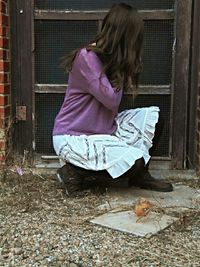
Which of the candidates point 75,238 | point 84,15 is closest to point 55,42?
point 84,15

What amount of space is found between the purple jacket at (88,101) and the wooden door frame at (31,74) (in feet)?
2.34

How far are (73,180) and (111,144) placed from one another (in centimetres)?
35

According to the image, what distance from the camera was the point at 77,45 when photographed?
412 centimetres

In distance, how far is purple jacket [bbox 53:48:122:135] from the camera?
10.8 feet

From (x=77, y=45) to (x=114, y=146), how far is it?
3.60 ft

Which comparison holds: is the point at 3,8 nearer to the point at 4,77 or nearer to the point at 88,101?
the point at 4,77

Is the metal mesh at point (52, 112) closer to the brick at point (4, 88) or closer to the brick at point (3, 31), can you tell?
the brick at point (4, 88)

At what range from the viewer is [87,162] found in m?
3.39

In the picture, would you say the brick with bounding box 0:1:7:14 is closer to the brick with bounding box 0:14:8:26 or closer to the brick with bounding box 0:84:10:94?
the brick with bounding box 0:14:8:26

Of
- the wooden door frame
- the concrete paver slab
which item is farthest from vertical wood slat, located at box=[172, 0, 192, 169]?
the concrete paver slab

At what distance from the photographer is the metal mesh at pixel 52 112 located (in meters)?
4.12

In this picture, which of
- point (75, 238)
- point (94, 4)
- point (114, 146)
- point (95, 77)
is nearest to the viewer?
point (75, 238)

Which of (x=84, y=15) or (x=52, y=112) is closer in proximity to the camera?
(x=84, y=15)

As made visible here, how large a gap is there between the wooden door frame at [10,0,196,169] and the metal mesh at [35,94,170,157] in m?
0.05
